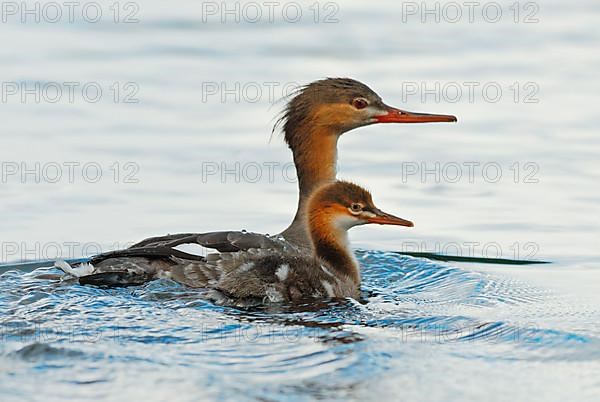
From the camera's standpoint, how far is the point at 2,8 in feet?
47.2

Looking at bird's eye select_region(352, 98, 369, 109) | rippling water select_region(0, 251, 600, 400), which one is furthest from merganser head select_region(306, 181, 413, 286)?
bird's eye select_region(352, 98, 369, 109)

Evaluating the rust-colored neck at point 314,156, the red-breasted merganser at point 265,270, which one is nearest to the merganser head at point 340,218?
the red-breasted merganser at point 265,270

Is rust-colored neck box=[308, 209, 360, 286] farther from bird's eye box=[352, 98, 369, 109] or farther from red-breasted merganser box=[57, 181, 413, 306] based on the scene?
bird's eye box=[352, 98, 369, 109]

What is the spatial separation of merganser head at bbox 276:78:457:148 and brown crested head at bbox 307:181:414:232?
1.07 metres

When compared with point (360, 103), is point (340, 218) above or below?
below

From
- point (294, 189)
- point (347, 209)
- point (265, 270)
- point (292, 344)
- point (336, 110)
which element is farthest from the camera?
point (294, 189)

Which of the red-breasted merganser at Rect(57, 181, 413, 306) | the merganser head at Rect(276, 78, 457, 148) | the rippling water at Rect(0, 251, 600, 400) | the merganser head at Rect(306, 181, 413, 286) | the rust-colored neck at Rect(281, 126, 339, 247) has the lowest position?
the rippling water at Rect(0, 251, 600, 400)

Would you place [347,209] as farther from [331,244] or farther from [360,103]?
[360,103]

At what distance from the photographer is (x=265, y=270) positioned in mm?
7965

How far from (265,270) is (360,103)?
204 cm

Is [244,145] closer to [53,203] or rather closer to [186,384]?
[53,203]

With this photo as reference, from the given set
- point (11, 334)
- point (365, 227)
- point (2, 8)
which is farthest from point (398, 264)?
point (2, 8)

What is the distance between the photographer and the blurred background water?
6.55 meters

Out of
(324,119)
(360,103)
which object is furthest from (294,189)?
(360,103)
